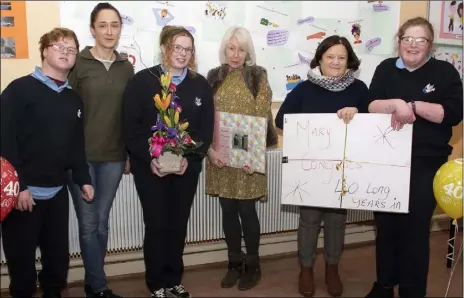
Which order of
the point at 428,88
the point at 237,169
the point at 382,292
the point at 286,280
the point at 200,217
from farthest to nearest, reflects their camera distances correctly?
1. the point at 200,217
2. the point at 286,280
3. the point at 237,169
4. the point at 382,292
5. the point at 428,88

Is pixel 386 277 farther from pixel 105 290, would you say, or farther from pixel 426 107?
pixel 105 290

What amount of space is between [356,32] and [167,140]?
6.43 feet

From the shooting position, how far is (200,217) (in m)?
3.12

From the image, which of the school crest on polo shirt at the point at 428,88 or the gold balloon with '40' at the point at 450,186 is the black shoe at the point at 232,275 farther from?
the school crest on polo shirt at the point at 428,88

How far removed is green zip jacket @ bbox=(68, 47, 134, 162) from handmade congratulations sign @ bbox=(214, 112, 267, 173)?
59cm

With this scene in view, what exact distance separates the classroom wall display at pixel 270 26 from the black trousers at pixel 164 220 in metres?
0.92

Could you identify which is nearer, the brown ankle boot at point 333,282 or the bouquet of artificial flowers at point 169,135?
the bouquet of artificial flowers at point 169,135

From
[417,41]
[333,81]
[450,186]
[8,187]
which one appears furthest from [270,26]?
[8,187]

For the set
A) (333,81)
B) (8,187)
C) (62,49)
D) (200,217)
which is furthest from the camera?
(200,217)

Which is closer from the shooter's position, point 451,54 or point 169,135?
point 169,135

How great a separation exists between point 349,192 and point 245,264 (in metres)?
0.90

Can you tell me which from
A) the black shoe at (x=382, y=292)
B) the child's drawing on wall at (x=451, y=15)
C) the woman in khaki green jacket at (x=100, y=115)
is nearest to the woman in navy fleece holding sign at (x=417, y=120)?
the black shoe at (x=382, y=292)

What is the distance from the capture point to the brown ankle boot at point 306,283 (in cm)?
271

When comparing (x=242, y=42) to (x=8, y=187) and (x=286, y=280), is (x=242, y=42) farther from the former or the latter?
(x=286, y=280)
